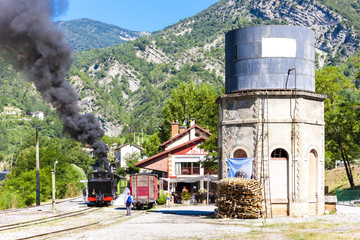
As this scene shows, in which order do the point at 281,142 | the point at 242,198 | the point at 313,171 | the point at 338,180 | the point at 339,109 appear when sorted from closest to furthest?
the point at 242,198 < the point at 281,142 < the point at 313,171 < the point at 339,109 < the point at 338,180

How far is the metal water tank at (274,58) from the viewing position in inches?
1203

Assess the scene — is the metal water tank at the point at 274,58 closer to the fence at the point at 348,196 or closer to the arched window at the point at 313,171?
the arched window at the point at 313,171

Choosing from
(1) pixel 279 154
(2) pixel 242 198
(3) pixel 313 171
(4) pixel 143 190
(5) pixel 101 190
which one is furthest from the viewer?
(5) pixel 101 190

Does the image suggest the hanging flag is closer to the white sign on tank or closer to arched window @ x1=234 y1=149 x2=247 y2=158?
arched window @ x1=234 y1=149 x2=247 y2=158

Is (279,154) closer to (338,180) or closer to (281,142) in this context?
(281,142)

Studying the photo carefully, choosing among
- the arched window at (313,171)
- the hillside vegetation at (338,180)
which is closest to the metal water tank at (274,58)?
the arched window at (313,171)

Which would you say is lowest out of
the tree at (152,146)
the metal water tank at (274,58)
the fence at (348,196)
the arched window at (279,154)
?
the fence at (348,196)

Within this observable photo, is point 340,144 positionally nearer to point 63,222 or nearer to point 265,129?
point 265,129

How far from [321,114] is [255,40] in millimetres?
6335

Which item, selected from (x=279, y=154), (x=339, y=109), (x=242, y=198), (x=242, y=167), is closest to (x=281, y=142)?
(x=279, y=154)

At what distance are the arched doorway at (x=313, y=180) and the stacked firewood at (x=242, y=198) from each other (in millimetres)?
3528

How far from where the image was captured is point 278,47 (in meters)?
30.6

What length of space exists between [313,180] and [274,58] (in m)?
8.07

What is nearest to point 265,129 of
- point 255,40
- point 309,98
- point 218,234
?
point 309,98
